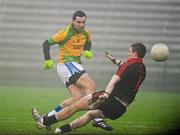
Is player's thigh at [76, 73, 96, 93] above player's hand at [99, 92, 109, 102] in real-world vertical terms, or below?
above

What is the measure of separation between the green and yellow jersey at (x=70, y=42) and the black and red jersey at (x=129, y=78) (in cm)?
34

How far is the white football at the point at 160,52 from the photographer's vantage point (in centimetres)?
350

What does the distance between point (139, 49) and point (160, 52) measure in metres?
0.17

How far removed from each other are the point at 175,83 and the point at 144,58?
32 centimetres

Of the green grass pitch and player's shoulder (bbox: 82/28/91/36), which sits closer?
the green grass pitch

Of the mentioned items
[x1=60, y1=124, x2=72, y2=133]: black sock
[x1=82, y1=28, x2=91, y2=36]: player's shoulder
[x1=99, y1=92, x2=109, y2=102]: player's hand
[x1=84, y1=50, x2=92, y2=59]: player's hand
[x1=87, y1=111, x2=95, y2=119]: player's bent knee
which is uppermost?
[x1=82, y1=28, x2=91, y2=36]: player's shoulder

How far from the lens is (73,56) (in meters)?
3.58

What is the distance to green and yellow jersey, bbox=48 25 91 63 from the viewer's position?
139 inches

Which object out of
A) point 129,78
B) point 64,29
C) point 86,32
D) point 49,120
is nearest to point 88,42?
point 86,32

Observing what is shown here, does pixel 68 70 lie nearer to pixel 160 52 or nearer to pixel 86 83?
pixel 86 83

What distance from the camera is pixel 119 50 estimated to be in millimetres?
3584

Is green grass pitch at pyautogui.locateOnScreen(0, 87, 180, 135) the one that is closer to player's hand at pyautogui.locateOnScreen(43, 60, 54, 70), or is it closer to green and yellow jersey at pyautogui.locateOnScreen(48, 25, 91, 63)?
player's hand at pyautogui.locateOnScreen(43, 60, 54, 70)

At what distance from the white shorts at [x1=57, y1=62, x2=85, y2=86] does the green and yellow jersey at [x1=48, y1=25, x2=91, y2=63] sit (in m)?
0.03

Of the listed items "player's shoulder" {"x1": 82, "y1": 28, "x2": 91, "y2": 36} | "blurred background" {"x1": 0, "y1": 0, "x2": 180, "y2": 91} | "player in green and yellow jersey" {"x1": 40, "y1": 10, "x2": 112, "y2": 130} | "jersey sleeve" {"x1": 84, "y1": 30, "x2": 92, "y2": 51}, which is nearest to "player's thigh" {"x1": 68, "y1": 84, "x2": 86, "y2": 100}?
"player in green and yellow jersey" {"x1": 40, "y1": 10, "x2": 112, "y2": 130}
